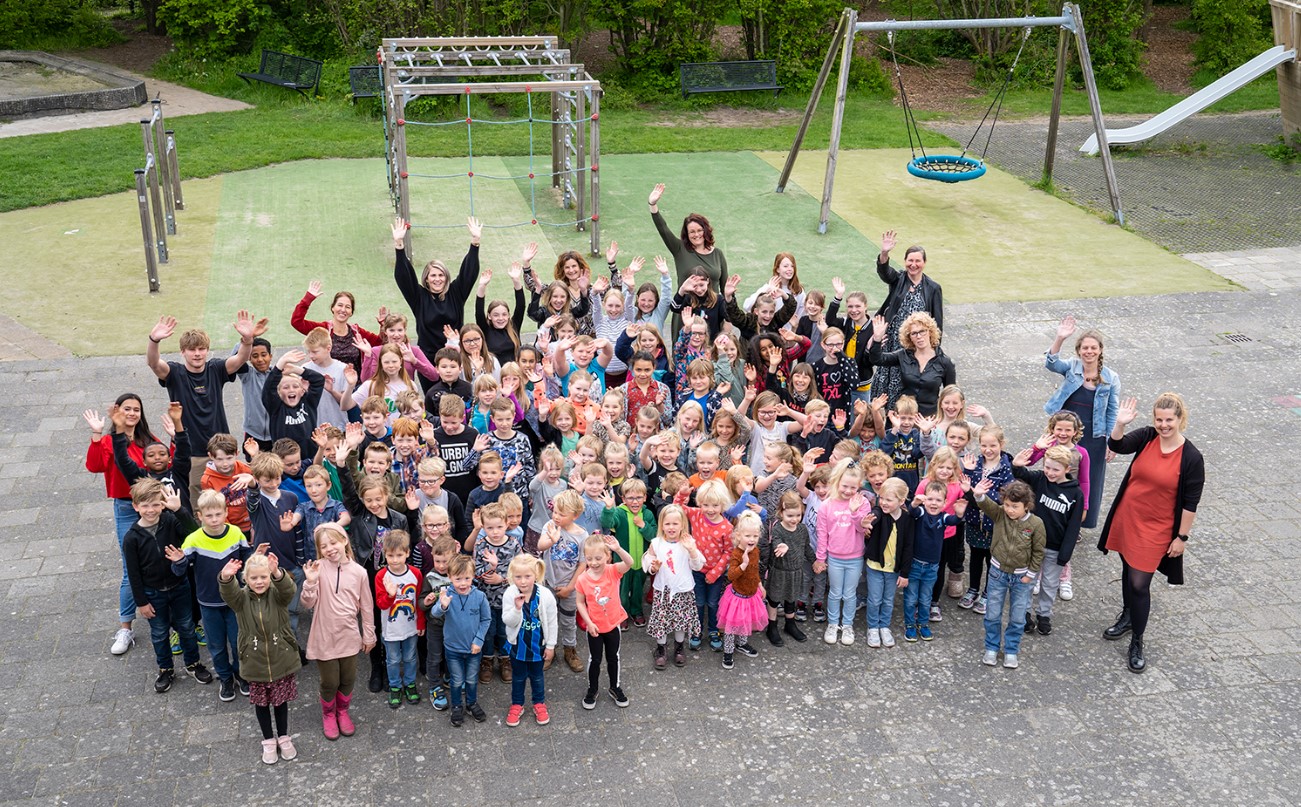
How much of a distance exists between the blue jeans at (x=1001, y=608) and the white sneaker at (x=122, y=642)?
5112 millimetres

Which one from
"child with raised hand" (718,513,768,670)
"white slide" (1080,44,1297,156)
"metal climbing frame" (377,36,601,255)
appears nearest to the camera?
"child with raised hand" (718,513,768,670)

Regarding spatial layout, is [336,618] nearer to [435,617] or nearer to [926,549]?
[435,617]

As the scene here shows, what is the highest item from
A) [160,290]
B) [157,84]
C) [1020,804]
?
[157,84]

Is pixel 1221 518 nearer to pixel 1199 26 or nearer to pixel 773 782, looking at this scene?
pixel 773 782

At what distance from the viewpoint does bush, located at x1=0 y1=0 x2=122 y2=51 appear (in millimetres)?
25344

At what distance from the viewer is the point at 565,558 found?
22.6 ft

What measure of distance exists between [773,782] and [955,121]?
17.4m

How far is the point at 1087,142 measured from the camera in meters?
19.2

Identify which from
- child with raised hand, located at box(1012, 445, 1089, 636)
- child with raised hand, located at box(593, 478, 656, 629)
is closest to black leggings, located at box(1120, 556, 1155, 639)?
child with raised hand, located at box(1012, 445, 1089, 636)

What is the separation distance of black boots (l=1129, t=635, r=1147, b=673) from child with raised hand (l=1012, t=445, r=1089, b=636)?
500mm

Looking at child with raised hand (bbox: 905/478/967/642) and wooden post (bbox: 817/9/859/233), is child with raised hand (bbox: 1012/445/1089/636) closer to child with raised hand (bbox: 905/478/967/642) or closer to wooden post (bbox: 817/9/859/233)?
child with raised hand (bbox: 905/478/967/642)

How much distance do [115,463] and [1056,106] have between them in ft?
45.8

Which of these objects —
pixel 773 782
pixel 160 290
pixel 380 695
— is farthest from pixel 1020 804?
pixel 160 290

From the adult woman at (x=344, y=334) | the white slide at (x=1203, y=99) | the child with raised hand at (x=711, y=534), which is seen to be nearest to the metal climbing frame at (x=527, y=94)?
the adult woman at (x=344, y=334)
